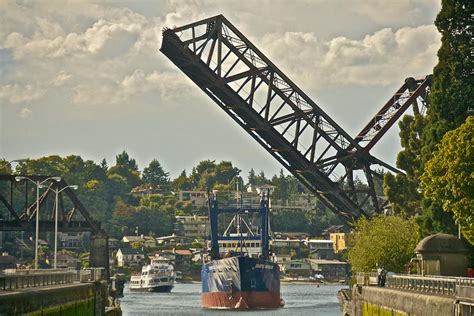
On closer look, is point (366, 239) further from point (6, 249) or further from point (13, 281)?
point (6, 249)

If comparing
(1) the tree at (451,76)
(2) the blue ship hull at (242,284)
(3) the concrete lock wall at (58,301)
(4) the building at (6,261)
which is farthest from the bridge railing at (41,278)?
(4) the building at (6,261)

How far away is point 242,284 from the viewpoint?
101875 mm

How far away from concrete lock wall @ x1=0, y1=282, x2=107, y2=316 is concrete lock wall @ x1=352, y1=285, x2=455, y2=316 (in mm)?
11613

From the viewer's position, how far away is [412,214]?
7994 centimetres

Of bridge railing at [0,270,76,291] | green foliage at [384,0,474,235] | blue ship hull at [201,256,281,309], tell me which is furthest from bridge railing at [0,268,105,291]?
blue ship hull at [201,256,281,309]

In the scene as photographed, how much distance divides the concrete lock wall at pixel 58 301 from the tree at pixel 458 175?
645 inches

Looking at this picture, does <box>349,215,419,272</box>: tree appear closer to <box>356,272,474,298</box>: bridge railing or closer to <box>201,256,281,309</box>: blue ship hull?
<box>356,272,474,298</box>: bridge railing

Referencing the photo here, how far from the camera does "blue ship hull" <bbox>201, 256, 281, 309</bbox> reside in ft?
334

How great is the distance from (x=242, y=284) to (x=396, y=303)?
191 feet

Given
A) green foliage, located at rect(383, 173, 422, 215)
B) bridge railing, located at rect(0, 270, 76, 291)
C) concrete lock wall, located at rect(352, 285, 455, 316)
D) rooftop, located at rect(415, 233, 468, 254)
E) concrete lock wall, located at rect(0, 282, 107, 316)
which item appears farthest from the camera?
green foliage, located at rect(383, 173, 422, 215)

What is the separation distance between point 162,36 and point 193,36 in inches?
99.3

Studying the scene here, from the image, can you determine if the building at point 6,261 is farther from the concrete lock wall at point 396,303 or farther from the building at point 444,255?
the building at point 444,255

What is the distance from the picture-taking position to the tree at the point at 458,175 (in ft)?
180

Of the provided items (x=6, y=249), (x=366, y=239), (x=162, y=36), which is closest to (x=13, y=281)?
(x=162, y=36)
